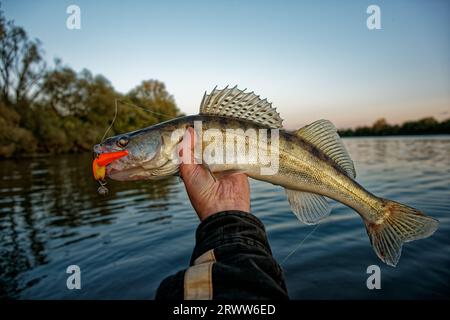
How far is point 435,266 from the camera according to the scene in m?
5.79

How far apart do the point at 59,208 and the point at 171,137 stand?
11.0 meters

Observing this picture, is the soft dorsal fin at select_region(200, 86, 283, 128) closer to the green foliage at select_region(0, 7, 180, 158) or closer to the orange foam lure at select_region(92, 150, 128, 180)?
the orange foam lure at select_region(92, 150, 128, 180)

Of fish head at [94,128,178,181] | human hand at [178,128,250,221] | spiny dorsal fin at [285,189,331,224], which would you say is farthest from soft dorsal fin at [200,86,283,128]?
spiny dorsal fin at [285,189,331,224]

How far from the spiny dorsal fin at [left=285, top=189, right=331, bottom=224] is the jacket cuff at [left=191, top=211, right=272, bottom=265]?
1.38 meters

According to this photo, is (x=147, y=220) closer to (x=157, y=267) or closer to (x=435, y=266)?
(x=157, y=267)

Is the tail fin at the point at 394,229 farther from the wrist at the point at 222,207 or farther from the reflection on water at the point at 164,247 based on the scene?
the reflection on water at the point at 164,247

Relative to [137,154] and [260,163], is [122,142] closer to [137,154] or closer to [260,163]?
[137,154]

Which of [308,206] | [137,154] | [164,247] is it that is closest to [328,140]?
[308,206]

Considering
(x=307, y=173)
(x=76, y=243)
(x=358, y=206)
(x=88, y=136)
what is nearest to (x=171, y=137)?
(x=307, y=173)

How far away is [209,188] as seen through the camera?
313 centimetres

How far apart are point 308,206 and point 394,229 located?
35.8 inches

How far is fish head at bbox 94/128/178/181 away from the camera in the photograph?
344 cm

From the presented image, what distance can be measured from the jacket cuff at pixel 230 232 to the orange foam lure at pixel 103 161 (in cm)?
146

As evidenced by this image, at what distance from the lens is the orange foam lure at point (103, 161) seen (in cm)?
331
